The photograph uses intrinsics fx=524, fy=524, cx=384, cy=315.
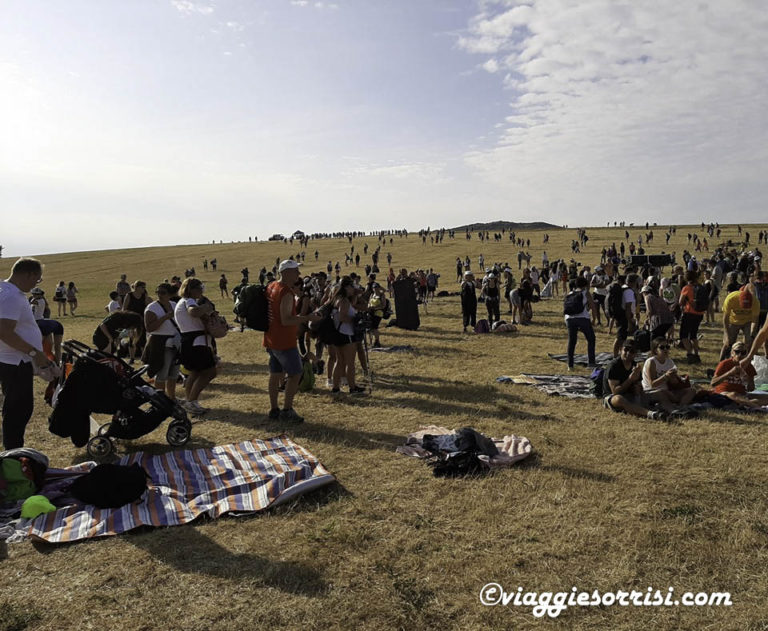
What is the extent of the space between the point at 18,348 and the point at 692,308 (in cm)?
1125

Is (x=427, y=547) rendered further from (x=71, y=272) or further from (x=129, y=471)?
(x=71, y=272)

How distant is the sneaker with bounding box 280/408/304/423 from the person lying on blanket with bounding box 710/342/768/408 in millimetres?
6110

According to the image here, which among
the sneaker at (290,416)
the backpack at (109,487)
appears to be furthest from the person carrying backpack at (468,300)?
the backpack at (109,487)

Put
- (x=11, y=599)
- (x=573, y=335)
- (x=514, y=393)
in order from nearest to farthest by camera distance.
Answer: (x=11, y=599)
(x=514, y=393)
(x=573, y=335)

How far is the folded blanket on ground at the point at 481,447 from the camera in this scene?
5.52 m

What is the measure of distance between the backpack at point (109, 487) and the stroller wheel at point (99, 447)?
133 centimetres

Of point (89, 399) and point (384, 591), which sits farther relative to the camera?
point (89, 399)

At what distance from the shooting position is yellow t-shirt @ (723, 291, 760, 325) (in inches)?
362

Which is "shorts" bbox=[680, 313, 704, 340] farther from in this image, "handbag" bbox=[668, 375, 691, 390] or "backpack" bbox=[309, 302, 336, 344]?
"backpack" bbox=[309, 302, 336, 344]

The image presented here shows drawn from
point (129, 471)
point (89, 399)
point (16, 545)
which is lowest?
point (16, 545)

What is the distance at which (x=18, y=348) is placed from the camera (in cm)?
470

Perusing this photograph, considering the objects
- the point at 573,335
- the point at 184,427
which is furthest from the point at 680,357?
the point at 184,427

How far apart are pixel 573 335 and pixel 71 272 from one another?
233ft

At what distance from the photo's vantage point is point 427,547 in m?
3.98
